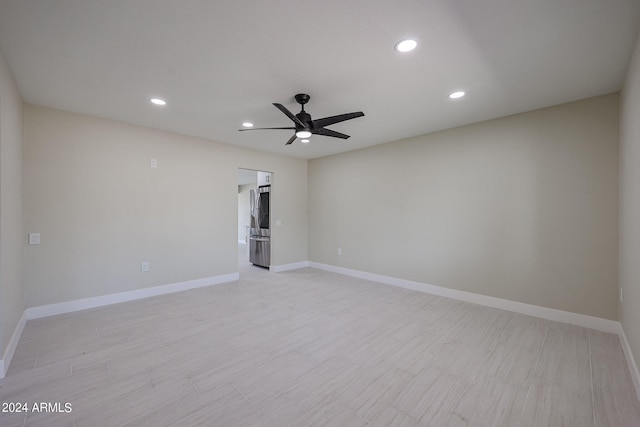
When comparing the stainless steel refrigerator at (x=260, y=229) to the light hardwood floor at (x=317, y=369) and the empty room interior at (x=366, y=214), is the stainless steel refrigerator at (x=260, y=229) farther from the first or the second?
the light hardwood floor at (x=317, y=369)

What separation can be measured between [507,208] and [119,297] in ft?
18.4

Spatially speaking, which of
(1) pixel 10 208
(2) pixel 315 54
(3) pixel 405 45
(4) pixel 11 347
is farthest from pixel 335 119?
(4) pixel 11 347

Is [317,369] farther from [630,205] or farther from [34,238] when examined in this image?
[34,238]

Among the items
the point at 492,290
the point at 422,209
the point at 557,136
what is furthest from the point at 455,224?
the point at 557,136

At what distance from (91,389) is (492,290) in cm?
445

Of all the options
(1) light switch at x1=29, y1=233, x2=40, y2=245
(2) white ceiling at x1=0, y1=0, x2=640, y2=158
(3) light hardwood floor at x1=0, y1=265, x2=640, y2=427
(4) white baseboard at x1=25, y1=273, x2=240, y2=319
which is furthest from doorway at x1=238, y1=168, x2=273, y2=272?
(1) light switch at x1=29, y1=233, x2=40, y2=245

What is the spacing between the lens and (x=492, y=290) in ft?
11.8

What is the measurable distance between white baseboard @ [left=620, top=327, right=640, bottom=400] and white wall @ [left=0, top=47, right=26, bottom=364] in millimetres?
4885

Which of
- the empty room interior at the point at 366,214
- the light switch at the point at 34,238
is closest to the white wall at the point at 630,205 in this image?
the empty room interior at the point at 366,214

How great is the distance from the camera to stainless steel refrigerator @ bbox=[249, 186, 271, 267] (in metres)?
5.97

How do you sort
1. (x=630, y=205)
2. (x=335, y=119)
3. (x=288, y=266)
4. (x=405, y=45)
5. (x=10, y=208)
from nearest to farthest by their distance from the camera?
(x=405, y=45), (x=630, y=205), (x=10, y=208), (x=335, y=119), (x=288, y=266)

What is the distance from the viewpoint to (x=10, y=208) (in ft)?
7.98

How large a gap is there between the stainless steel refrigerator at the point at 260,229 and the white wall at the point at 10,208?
3.71 meters

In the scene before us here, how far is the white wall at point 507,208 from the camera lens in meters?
2.91
